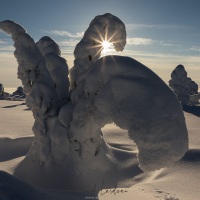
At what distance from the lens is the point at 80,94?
371 inches

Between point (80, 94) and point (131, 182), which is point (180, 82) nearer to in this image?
point (131, 182)

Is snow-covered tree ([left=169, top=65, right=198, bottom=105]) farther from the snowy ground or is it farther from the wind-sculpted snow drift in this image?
the wind-sculpted snow drift

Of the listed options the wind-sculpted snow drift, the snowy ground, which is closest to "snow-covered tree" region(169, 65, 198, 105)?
the snowy ground

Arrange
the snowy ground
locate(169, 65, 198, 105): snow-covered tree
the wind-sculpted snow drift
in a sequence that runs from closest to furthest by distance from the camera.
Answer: the snowy ground < the wind-sculpted snow drift < locate(169, 65, 198, 105): snow-covered tree

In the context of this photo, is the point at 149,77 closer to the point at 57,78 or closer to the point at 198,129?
the point at 57,78

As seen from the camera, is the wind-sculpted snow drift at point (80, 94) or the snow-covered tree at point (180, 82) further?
the snow-covered tree at point (180, 82)

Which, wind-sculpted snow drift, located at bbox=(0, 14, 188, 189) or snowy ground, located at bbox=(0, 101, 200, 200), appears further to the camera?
wind-sculpted snow drift, located at bbox=(0, 14, 188, 189)

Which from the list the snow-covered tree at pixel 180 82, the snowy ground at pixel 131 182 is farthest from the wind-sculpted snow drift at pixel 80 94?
the snow-covered tree at pixel 180 82

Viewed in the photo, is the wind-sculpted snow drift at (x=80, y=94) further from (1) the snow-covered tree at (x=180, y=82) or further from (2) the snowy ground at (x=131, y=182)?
(1) the snow-covered tree at (x=180, y=82)

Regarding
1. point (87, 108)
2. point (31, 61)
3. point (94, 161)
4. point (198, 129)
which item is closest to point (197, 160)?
point (94, 161)

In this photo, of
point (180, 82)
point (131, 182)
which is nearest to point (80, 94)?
point (131, 182)

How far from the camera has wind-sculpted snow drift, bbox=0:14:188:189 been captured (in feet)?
24.0

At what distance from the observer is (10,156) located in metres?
12.5

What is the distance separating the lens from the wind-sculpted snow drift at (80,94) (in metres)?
7.32
